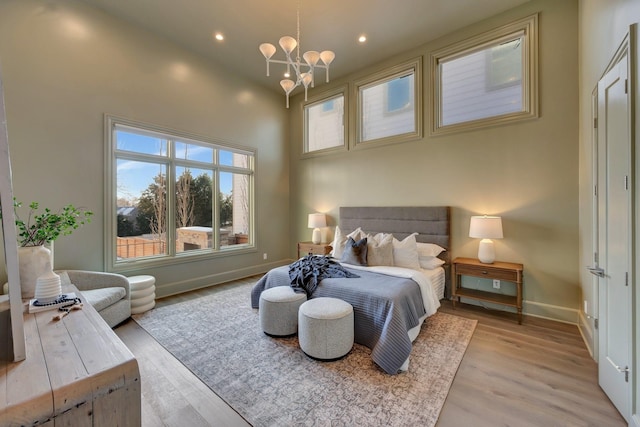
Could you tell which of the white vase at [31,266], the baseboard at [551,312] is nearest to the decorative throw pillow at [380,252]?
the baseboard at [551,312]

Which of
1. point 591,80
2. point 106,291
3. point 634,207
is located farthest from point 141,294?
point 591,80

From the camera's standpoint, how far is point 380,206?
4.66 m

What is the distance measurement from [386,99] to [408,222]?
7.52 feet

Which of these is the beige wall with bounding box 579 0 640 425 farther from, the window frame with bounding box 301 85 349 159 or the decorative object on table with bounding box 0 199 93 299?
the decorative object on table with bounding box 0 199 93 299

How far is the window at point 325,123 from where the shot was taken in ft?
17.5

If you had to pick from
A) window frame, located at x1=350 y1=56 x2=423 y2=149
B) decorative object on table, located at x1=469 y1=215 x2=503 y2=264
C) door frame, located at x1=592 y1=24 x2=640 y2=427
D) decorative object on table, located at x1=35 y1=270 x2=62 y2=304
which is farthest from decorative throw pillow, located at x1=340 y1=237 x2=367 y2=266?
decorative object on table, located at x1=35 y1=270 x2=62 y2=304

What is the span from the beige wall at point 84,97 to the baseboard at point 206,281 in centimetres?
2

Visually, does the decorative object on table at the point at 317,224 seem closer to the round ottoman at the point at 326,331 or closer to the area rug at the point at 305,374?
the area rug at the point at 305,374

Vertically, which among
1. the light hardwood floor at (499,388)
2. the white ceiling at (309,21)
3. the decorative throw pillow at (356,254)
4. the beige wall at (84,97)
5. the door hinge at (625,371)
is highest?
the white ceiling at (309,21)

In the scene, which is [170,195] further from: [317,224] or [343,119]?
[343,119]

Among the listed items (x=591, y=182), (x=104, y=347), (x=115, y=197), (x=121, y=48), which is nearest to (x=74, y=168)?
(x=115, y=197)

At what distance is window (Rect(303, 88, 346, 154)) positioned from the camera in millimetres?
5348

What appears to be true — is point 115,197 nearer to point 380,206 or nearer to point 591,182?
point 380,206

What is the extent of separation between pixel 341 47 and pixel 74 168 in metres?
4.23
